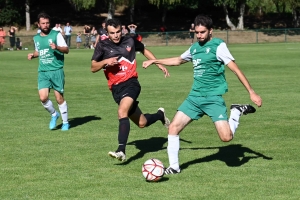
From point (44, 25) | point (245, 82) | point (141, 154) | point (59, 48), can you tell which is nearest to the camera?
point (245, 82)

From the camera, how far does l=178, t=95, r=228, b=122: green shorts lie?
8461 millimetres

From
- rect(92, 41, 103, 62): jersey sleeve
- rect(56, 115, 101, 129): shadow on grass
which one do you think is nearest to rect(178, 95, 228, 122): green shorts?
rect(92, 41, 103, 62): jersey sleeve

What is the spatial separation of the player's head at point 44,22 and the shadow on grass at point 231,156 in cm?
412

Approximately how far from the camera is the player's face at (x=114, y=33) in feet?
30.5

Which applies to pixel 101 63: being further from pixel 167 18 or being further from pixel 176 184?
pixel 167 18

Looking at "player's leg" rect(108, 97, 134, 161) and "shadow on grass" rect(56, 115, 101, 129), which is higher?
"player's leg" rect(108, 97, 134, 161)

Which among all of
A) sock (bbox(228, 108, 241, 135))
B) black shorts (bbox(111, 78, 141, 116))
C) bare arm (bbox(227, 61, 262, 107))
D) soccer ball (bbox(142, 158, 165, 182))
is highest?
bare arm (bbox(227, 61, 262, 107))

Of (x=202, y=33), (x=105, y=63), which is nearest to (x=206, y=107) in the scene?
(x=202, y=33)

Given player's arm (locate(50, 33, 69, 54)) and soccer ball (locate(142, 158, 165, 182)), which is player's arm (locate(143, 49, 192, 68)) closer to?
soccer ball (locate(142, 158, 165, 182))

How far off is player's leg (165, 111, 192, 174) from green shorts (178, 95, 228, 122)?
87 mm

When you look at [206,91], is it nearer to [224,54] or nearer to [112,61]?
[224,54]

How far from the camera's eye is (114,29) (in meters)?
9.29

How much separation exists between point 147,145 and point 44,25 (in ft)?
10.5

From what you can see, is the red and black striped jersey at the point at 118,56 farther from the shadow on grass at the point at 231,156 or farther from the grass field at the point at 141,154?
the shadow on grass at the point at 231,156
